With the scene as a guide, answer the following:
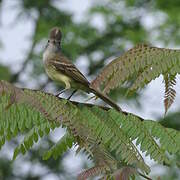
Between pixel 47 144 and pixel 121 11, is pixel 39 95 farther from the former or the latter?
pixel 121 11

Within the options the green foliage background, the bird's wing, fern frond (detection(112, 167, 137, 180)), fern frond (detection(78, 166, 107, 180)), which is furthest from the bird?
the green foliage background

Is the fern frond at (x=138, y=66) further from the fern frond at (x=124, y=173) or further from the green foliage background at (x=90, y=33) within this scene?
the green foliage background at (x=90, y=33)

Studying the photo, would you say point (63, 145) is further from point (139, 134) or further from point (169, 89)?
point (169, 89)

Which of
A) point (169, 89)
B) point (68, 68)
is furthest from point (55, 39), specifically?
point (169, 89)

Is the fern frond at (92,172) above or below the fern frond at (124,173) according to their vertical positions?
below

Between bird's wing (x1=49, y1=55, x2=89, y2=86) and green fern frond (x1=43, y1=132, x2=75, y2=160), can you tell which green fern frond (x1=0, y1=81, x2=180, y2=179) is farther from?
bird's wing (x1=49, y1=55, x2=89, y2=86)

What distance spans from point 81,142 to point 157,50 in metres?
0.53

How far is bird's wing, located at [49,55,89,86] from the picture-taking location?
418cm

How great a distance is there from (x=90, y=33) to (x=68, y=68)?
34.5 ft

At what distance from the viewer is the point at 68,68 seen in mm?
4496

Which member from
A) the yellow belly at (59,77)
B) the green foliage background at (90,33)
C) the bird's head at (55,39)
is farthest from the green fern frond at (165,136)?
the green foliage background at (90,33)

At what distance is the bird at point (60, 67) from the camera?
406 cm

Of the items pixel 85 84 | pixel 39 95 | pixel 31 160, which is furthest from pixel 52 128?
pixel 31 160

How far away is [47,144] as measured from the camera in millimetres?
12344
